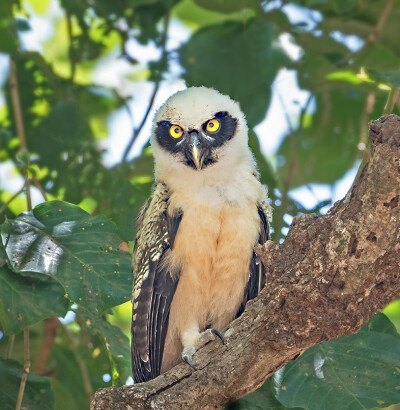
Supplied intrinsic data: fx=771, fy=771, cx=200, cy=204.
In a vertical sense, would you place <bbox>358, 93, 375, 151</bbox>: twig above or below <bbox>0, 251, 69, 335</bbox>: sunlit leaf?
above

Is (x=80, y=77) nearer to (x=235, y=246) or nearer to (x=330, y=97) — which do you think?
(x=330, y=97)

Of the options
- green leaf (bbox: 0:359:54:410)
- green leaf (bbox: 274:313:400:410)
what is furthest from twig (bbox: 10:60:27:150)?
green leaf (bbox: 274:313:400:410)

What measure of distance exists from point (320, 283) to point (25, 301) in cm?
173

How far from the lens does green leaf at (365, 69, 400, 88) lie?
172 inches

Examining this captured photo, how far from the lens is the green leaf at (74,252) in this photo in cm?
396

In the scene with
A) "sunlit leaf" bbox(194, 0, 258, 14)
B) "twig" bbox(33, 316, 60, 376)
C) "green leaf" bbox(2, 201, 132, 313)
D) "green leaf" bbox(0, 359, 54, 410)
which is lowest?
"twig" bbox(33, 316, 60, 376)

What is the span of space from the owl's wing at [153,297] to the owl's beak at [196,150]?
1.13 ft

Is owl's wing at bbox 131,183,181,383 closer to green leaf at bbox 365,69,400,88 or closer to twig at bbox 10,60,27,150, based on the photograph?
green leaf at bbox 365,69,400,88

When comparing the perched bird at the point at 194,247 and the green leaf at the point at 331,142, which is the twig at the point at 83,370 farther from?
the green leaf at the point at 331,142

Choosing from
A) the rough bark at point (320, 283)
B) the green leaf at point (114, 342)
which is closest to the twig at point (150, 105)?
the green leaf at point (114, 342)

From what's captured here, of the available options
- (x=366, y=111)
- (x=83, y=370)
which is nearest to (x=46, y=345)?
(x=83, y=370)

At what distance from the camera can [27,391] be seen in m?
4.46

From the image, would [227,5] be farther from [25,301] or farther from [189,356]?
[189,356]

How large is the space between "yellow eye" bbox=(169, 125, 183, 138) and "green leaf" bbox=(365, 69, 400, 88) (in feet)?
3.90
